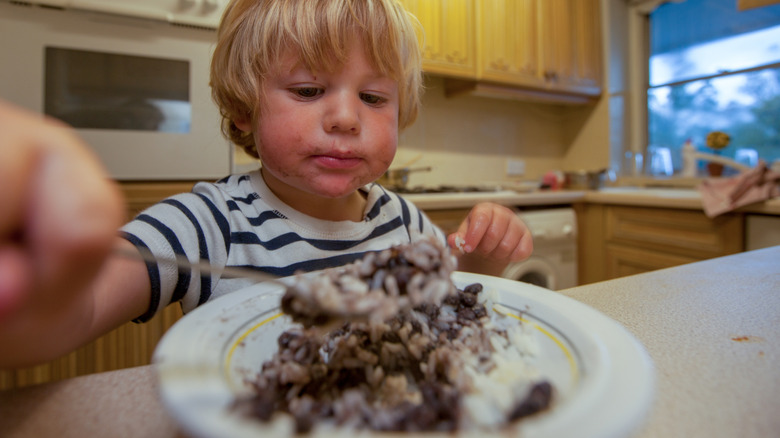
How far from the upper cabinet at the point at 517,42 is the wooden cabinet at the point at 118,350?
1.37 m

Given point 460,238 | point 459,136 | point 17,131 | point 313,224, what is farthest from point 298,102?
point 459,136

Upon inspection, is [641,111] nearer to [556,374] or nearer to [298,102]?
[298,102]

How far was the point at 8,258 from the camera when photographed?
20 cm

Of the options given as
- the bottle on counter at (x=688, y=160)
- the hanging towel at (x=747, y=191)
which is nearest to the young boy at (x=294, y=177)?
the hanging towel at (x=747, y=191)

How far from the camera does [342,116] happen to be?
64cm

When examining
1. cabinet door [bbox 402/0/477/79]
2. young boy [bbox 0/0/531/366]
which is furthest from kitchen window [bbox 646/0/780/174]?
young boy [bbox 0/0/531/366]

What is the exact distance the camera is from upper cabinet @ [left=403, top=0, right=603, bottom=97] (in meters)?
2.16

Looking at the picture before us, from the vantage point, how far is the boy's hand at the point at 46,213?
194 millimetres

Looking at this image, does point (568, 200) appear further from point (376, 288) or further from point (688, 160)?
point (376, 288)

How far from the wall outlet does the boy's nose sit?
2354 millimetres

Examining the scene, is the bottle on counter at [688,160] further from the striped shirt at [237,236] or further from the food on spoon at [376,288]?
the food on spoon at [376,288]

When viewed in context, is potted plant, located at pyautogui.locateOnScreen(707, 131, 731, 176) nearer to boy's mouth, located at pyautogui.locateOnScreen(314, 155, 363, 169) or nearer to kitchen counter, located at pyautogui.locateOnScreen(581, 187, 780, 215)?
kitchen counter, located at pyautogui.locateOnScreen(581, 187, 780, 215)

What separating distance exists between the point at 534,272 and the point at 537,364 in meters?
1.86

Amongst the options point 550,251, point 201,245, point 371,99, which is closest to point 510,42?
point 550,251
